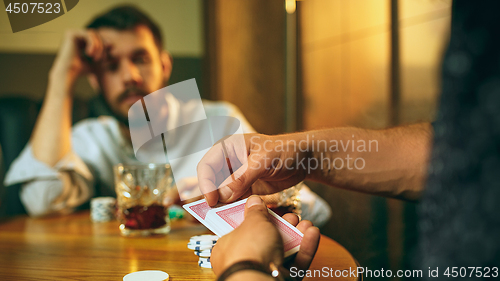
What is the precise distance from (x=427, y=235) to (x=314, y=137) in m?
0.57

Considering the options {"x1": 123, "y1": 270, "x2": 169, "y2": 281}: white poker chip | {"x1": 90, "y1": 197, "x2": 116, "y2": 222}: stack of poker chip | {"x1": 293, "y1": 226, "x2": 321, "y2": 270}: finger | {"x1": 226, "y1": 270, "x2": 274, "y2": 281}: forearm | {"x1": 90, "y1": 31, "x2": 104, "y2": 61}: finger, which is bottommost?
{"x1": 90, "y1": 197, "x2": 116, "y2": 222}: stack of poker chip

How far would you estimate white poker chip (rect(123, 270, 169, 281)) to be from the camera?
0.61 metres

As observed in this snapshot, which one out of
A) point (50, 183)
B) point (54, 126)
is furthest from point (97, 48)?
point (50, 183)

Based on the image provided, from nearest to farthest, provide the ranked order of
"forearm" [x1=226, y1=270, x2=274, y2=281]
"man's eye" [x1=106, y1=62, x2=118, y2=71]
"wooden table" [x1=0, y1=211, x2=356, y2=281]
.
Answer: "forearm" [x1=226, y1=270, x2=274, y2=281], "wooden table" [x1=0, y1=211, x2=356, y2=281], "man's eye" [x1=106, y1=62, x2=118, y2=71]

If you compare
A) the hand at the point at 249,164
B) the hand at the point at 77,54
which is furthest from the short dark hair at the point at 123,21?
the hand at the point at 249,164

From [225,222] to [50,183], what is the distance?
1099mm

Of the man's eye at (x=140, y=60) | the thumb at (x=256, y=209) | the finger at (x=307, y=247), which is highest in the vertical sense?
the man's eye at (x=140, y=60)

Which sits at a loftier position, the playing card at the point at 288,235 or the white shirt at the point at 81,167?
the playing card at the point at 288,235

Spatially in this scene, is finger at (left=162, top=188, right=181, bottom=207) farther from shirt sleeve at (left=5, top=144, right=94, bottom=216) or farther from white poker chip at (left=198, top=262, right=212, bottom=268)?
shirt sleeve at (left=5, top=144, right=94, bottom=216)

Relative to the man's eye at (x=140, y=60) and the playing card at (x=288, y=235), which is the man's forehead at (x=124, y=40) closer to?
the man's eye at (x=140, y=60)

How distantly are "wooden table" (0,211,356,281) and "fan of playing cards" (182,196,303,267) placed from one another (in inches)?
2.3

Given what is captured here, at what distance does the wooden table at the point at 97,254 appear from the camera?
2.25 ft

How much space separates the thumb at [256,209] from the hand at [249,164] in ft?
0.37

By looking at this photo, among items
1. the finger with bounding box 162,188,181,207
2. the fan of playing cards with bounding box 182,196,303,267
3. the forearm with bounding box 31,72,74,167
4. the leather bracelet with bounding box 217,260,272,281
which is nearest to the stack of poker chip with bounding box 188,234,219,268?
the fan of playing cards with bounding box 182,196,303,267
